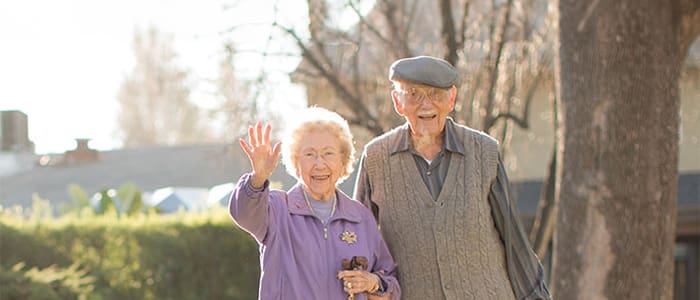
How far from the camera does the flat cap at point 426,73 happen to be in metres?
3.70

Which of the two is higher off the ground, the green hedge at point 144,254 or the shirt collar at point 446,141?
the shirt collar at point 446,141

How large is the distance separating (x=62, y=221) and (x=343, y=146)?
5.63m

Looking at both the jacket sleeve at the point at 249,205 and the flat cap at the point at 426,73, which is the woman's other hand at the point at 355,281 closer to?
the jacket sleeve at the point at 249,205

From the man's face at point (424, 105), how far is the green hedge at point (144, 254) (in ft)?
15.3

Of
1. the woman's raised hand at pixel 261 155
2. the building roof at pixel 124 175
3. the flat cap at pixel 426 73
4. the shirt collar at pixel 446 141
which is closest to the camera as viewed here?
the woman's raised hand at pixel 261 155

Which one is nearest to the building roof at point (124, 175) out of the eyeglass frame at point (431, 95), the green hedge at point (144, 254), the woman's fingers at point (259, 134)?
the green hedge at point (144, 254)

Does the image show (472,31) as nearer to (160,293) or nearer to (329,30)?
(329,30)

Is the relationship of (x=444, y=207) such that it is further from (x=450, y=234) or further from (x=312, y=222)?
(x=312, y=222)

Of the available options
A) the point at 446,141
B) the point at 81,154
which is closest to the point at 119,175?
the point at 81,154

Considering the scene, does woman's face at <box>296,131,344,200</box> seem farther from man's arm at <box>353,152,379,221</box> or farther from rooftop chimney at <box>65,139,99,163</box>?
rooftop chimney at <box>65,139,99,163</box>

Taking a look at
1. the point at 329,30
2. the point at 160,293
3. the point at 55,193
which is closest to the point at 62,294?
the point at 160,293

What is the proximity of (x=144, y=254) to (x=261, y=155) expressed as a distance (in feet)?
17.0

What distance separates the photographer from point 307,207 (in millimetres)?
3580

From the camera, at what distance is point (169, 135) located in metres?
43.3
